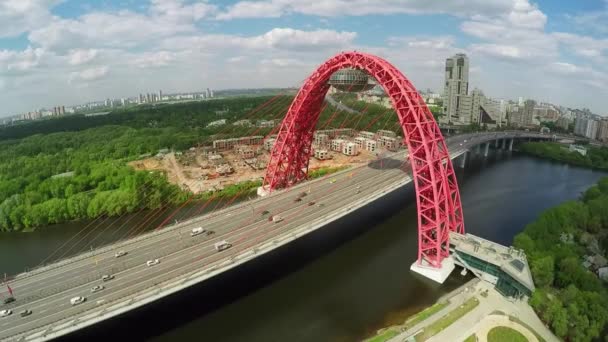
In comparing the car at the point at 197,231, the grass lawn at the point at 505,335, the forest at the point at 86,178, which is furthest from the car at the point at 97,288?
the forest at the point at 86,178

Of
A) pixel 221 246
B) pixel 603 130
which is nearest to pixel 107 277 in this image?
pixel 221 246

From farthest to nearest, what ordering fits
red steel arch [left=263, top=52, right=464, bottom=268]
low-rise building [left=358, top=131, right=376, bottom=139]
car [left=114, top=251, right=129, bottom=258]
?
1. low-rise building [left=358, top=131, right=376, bottom=139]
2. red steel arch [left=263, top=52, right=464, bottom=268]
3. car [left=114, top=251, right=129, bottom=258]

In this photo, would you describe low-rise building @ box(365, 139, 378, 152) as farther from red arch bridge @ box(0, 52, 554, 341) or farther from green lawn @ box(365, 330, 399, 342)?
green lawn @ box(365, 330, 399, 342)

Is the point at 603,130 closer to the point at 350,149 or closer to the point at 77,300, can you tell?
the point at 350,149

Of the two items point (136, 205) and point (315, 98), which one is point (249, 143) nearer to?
point (136, 205)

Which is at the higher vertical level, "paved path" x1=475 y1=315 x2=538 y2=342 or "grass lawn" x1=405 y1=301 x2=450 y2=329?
"paved path" x1=475 y1=315 x2=538 y2=342

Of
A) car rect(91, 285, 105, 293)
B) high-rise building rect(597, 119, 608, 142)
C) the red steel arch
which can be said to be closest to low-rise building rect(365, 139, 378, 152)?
the red steel arch

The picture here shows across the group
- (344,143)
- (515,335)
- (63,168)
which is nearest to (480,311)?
(515,335)
